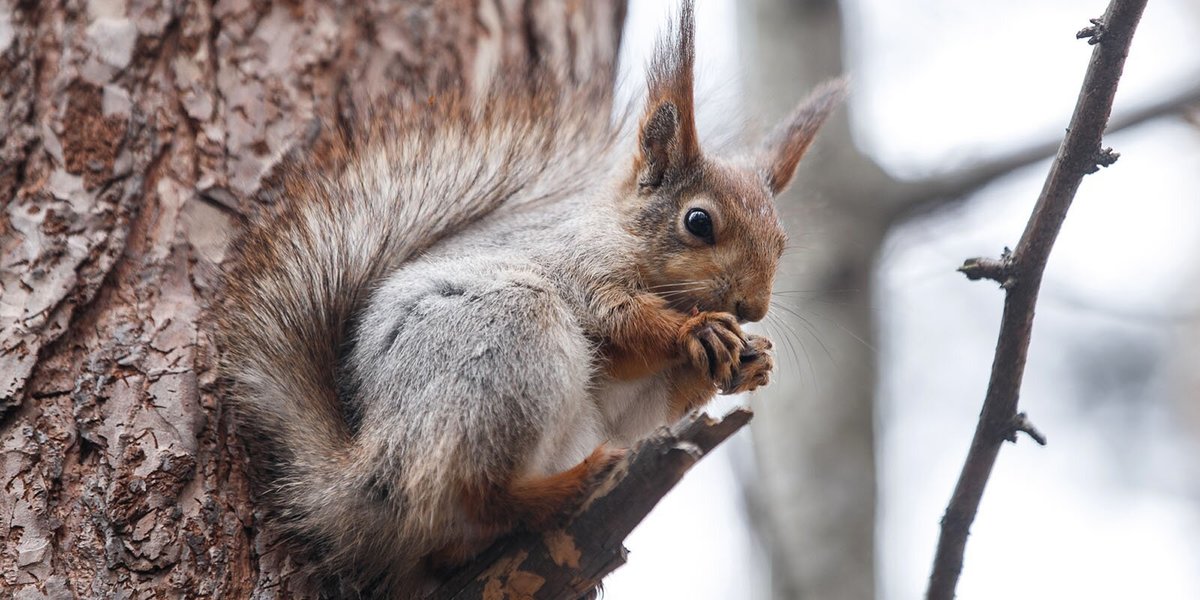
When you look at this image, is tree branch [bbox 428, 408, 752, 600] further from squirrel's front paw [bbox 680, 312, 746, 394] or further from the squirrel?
squirrel's front paw [bbox 680, 312, 746, 394]

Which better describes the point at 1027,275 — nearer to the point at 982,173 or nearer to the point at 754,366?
the point at 754,366

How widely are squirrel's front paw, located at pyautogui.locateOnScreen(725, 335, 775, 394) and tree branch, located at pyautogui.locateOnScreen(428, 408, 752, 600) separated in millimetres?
385

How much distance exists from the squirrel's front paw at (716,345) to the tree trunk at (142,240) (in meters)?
0.70

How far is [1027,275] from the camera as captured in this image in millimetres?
1199

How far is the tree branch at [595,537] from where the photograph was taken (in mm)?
1214

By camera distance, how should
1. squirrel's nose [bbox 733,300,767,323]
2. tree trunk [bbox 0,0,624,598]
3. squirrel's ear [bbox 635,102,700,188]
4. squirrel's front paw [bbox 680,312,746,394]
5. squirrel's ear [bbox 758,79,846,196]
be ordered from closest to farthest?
tree trunk [bbox 0,0,624,598] < squirrel's front paw [bbox 680,312,746,394] < squirrel's nose [bbox 733,300,767,323] < squirrel's ear [bbox 635,102,700,188] < squirrel's ear [bbox 758,79,846,196]

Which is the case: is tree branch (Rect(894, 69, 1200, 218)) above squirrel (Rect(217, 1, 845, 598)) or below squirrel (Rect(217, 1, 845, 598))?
above

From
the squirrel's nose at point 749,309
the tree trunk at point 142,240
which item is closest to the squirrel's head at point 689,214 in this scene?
the squirrel's nose at point 749,309

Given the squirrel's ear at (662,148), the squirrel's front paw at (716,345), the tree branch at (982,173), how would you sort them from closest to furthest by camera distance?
the squirrel's front paw at (716,345) → the squirrel's ear at (662,148) → the tree branch at (982,173)

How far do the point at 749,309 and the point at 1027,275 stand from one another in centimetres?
63

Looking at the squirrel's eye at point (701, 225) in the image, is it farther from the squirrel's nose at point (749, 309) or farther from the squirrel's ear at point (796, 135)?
the squirrel's ear at point (796, 135)

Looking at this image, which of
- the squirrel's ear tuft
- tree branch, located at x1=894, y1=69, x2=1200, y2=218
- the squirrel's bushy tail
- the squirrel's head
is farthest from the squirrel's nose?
tree branch, located at x1=894, y1=69, x2=1200, y2=218

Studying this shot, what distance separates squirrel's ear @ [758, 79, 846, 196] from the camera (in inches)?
81.7

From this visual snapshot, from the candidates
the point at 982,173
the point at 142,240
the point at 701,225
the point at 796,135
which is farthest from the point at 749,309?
the point at 982,173
